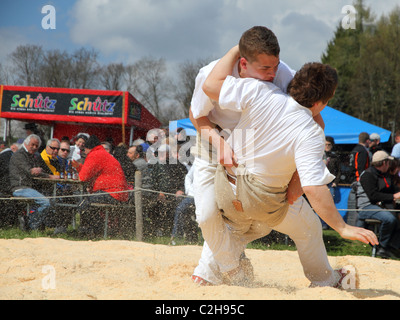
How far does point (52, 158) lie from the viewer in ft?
24.5

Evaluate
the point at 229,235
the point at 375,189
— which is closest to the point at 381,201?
the point at 375,189

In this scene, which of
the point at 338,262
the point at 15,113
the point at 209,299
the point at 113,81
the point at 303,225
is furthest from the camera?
the point at 113,81

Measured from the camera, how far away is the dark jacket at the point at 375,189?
6.16 m

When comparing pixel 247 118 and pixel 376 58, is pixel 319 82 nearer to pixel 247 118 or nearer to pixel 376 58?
pixel 247 118

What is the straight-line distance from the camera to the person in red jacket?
20.7 ft

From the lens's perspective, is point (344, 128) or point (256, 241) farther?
point (344, 128)

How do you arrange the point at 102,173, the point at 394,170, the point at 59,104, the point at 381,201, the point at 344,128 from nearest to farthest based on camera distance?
the point at 381,201, the point at 394,170, the point at 102,173, the point at 344,128, the point at 59,104

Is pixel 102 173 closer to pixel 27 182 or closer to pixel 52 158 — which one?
pixel 27 182

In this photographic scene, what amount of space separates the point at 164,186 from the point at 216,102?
384 centimetres

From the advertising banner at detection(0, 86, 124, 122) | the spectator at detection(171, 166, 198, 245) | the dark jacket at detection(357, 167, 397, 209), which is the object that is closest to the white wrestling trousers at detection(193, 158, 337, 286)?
the spectator at detection(171, 166, 198, 245)

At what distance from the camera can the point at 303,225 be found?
3096mm

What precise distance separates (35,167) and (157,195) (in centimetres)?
194

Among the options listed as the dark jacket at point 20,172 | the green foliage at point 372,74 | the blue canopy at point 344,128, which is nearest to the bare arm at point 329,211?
the dark jacket at point 20,172
